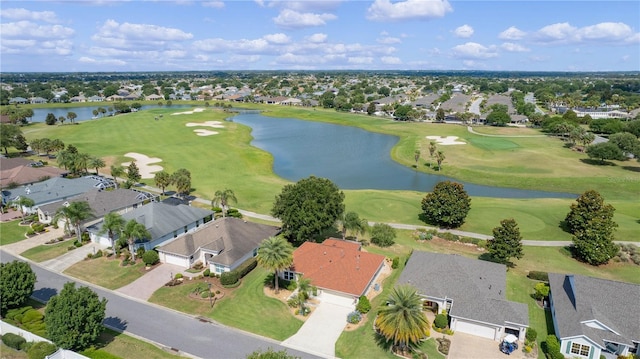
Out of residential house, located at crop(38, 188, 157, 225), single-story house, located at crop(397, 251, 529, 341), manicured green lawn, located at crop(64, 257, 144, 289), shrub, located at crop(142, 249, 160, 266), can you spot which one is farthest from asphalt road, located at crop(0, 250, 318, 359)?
residential house, located at crop(38, 188, 157, 225)

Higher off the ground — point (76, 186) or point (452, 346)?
point (76, 186)

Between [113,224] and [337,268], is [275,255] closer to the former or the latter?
[337,268]

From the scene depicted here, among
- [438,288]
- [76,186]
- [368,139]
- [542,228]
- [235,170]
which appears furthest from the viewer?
[368,139]

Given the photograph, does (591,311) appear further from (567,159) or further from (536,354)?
(567,159)

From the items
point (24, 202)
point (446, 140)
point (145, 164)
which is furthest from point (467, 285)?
point (446, 140)

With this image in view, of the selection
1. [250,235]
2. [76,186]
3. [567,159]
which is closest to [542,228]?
[250,235]

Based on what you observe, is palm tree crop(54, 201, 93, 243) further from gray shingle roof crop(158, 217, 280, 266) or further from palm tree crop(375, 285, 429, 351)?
palm tree crop(375, 285, 429, 351)
